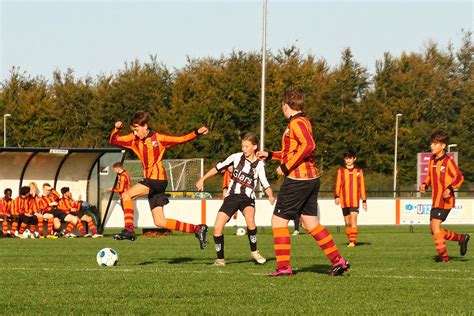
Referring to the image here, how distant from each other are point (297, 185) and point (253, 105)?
5136cm

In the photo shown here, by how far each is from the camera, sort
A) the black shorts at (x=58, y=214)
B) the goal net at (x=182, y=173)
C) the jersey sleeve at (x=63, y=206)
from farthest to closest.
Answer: the goal net at (x=182, y=173) < the jersey sleeve at (x=63, y=206) < the black shorts at (x=58, y=214)

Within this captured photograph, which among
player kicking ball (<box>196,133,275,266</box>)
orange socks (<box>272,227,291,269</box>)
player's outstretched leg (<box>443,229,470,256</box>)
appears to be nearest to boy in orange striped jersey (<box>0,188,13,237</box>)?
player kicking ball (<box>196,133,275,266</box>)

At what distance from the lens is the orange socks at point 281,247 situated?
11719mm

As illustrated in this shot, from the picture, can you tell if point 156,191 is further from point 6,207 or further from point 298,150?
point 6,207

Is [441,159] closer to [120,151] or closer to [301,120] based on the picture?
[301,120]

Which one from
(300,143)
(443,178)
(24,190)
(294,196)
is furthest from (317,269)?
(24,190)

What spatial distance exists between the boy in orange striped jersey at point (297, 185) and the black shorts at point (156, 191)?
2869mm

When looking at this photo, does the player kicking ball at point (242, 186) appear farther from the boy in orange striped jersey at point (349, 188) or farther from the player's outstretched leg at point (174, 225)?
the boy in orange striped jersey at point (349, 188)

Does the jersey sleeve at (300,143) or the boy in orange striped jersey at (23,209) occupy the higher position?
the jersey sleeve at (300,143)

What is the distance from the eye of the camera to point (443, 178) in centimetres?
1502

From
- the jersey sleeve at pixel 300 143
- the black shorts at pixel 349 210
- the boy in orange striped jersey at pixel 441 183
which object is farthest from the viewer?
the black shorts at pixel 349 210

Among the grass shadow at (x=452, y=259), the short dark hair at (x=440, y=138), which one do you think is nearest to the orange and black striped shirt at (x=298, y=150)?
the short dark hair at (x=440, y=138)

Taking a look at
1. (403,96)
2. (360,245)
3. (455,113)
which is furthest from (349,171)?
(455,113)

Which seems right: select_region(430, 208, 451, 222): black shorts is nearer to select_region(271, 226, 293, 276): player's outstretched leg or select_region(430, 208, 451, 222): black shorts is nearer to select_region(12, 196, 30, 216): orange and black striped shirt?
select_region(271, 226, 293, 276): player's outstretched leg
